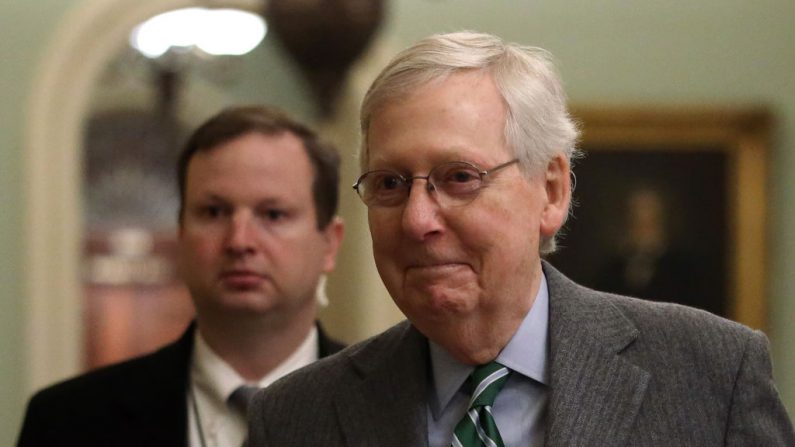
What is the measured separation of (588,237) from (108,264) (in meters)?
2.84

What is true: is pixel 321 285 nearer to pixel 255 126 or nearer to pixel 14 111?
pixel 255 126

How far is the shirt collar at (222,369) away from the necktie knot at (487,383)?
41.8 inches

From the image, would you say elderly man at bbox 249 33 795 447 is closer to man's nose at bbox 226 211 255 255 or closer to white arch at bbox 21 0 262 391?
man's nose at bbox 226 211 255 255

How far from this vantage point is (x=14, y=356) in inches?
306

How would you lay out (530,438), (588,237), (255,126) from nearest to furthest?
(530,438), (255,126), (588,237)

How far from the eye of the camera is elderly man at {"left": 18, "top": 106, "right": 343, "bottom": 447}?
3520 mm

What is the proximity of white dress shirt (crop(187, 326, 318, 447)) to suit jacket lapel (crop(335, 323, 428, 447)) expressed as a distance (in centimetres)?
77

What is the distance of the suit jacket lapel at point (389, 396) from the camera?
2.57 meters

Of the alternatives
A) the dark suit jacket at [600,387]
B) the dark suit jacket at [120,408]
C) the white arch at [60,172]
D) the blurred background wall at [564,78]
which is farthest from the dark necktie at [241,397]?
the white arch at [60,172]

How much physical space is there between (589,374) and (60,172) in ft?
19.0

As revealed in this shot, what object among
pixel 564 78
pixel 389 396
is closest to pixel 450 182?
pixel 389 396

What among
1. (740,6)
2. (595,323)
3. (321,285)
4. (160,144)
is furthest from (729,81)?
(595,323)

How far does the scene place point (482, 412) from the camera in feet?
8.19

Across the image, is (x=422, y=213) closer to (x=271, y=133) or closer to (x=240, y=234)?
(x=240, y=234)
